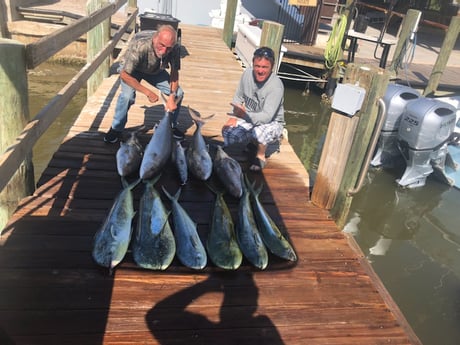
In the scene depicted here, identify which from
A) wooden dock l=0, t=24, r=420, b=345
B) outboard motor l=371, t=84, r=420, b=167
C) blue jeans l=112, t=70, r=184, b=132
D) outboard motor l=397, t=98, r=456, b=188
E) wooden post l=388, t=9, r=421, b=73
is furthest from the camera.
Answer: wooden post l=388, t=9, r=421, b=73

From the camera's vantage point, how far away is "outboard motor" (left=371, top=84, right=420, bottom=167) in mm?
7555

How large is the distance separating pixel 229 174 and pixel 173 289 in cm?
153

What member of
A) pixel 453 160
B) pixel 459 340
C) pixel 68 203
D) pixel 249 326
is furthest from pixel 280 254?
pixel 453 160

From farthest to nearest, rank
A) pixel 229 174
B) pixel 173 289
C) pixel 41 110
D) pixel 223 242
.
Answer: pixel 229 174 < pixel 41 110 < pixel 223 242 < pixel 173 289

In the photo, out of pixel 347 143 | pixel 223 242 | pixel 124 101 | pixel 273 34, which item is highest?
pixel 273 34

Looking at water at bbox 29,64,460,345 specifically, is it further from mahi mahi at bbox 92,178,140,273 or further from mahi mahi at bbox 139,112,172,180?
mahi mahi at bbox 92,178,140,273

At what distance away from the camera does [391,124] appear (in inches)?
298

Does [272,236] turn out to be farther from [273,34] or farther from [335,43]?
[335,43]

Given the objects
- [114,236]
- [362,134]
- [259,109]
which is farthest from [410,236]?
[114,236]

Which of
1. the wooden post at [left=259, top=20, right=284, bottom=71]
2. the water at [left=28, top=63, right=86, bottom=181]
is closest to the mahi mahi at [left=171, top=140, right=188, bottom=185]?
the wooden post at [left=259, top=20, right=284, bottom=71]

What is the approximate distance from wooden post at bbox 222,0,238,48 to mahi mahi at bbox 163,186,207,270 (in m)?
8.21

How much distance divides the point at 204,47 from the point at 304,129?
3.38m

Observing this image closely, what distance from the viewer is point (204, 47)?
10102mm

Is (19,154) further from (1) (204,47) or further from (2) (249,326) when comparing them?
(1) (204,47)
